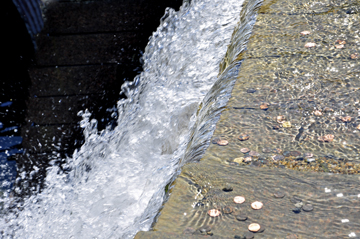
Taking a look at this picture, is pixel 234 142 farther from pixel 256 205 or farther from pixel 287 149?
pixel 256 205

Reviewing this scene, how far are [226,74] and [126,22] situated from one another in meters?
2.08

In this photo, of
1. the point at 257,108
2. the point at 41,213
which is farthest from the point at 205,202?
the point at 41,213

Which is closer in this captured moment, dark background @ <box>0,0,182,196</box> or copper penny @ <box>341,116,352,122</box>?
copper penny @ <box>341,116,352,122</box>

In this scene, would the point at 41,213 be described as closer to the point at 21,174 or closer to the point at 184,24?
the point at 21,174

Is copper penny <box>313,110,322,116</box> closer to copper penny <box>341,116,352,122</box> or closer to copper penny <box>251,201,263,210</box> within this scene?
copper penny <box>341,116,352,122</box>

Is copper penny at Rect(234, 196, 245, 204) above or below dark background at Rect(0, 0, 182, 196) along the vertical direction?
below

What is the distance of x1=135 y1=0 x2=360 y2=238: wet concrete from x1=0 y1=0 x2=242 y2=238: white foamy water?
0.34 meters

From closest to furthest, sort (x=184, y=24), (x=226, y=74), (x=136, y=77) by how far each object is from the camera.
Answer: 1. (x=226, y=74)
2. (x=184, y=24)
3. (x=136, y=77)

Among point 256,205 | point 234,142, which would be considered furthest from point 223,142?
point 256,205

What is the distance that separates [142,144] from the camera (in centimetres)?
259

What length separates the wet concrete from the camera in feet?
3.47

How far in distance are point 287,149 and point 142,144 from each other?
144 cm

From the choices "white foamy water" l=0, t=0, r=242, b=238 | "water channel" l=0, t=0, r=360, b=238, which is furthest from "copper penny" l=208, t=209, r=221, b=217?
"white foamy water" l=0, t=0, r=242, b=238

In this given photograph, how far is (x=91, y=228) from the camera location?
1976mm
